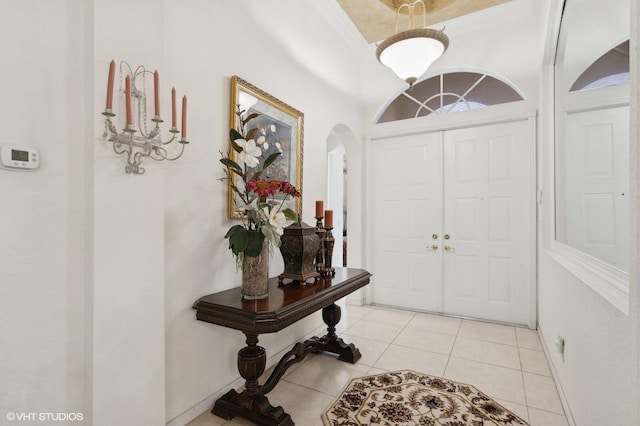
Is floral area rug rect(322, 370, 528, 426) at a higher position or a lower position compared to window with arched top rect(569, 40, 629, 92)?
lower

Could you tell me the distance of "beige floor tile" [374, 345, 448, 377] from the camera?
2512 mm

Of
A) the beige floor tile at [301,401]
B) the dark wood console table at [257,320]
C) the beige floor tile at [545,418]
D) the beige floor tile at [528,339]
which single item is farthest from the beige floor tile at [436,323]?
the dark wood console table at [257,320]

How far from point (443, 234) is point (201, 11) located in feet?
10.9

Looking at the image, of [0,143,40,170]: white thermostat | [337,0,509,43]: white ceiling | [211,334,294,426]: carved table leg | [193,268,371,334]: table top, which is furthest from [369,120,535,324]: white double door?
[0,143,40,170]: white thermostat

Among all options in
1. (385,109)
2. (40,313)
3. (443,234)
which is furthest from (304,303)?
(385,109)

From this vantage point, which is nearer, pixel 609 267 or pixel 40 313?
pixel 40 313

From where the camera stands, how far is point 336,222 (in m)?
5.99

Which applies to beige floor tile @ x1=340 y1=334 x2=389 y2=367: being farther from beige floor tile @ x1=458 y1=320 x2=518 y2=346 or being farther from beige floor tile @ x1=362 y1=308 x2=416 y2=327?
beige floor tile @ x1=458 y1=320 x2=518 y2=346

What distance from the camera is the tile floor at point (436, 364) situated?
6.67 ft

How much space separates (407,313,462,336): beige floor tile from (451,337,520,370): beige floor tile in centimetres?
27

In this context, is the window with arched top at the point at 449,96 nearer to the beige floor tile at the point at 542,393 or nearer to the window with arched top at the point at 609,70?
the window with arched top at the point at 609,70

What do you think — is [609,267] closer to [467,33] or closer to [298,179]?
[298,179]

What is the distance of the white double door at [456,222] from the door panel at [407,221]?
12 millimetres

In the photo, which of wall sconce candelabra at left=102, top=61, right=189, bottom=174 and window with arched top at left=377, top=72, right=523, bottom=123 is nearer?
wall sconce candelabra at left=102, top=61, right=189, bottom=174
